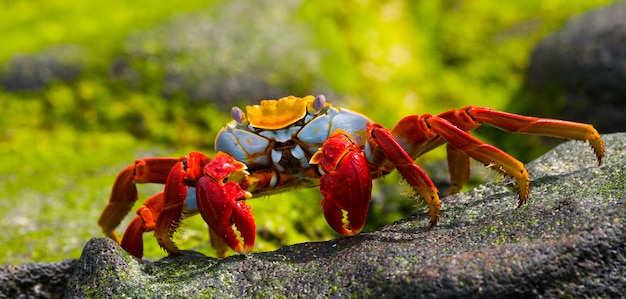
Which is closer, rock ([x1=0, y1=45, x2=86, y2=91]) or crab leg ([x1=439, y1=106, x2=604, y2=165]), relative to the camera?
crab leg ([x1=439, y1=106, x2=604, y2=165])

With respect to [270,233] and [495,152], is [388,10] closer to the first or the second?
[270,233]

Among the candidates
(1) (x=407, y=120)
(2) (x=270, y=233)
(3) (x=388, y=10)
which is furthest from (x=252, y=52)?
(1) (x=407, y=120)

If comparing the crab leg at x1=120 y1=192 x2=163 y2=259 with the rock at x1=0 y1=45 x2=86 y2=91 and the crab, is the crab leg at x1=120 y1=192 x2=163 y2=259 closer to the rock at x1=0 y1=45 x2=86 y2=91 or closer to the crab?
the crab

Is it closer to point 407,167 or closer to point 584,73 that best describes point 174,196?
point 407,167

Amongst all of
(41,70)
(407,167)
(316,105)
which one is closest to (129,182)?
(316,105)

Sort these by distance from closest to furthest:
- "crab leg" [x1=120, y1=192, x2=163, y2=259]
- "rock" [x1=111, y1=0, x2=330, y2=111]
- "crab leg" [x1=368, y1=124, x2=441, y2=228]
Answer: "crab leg" [x1=368, y1=124, x2=441, y2=228], "crab leg" [x1=120, y1=192, x2=163, y2=259], "rock" [x1=111, y1=0, x2=330, y2=111]

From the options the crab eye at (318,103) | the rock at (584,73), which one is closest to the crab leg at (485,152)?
the crab eye at (318,103)

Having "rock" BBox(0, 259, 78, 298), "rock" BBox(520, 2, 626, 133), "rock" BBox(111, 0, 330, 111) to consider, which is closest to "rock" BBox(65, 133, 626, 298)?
"rock" BBox(0, 259, 78, 298)
